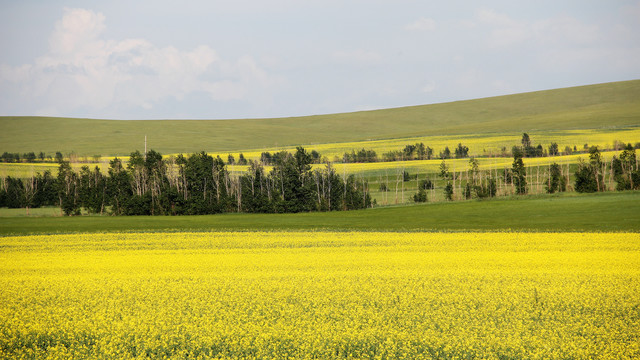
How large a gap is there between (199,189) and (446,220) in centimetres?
3279

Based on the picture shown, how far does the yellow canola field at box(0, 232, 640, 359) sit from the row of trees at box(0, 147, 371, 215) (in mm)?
39675

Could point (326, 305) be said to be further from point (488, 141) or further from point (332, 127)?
point (332, 127)

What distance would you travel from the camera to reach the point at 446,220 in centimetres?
5319

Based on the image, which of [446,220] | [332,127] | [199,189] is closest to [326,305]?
[446,220]

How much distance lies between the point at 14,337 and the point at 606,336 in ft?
44.8

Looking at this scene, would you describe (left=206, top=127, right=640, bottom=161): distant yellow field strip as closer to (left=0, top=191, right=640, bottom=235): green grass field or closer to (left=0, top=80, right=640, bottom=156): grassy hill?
(left=0, top=80, right=640, bottom=156): grassy hill

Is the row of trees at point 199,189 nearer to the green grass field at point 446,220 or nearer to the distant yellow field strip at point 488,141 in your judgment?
the green grass field at point 446,220

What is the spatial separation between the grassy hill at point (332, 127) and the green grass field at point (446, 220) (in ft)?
288

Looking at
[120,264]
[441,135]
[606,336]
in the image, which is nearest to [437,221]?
[120,264]

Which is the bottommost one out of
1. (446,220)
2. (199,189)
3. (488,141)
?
(446,220)

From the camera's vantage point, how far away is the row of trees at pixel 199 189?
2756 inches

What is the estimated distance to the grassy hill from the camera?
154 m

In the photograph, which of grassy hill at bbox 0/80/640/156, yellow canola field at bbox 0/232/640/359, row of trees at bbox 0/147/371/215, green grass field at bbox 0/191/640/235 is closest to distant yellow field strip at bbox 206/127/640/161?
grassy hill at bbox 0/80/640/156

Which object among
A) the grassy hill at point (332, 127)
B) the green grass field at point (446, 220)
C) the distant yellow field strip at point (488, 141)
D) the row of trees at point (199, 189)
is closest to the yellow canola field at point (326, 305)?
the green grass field at point (446, 220)
